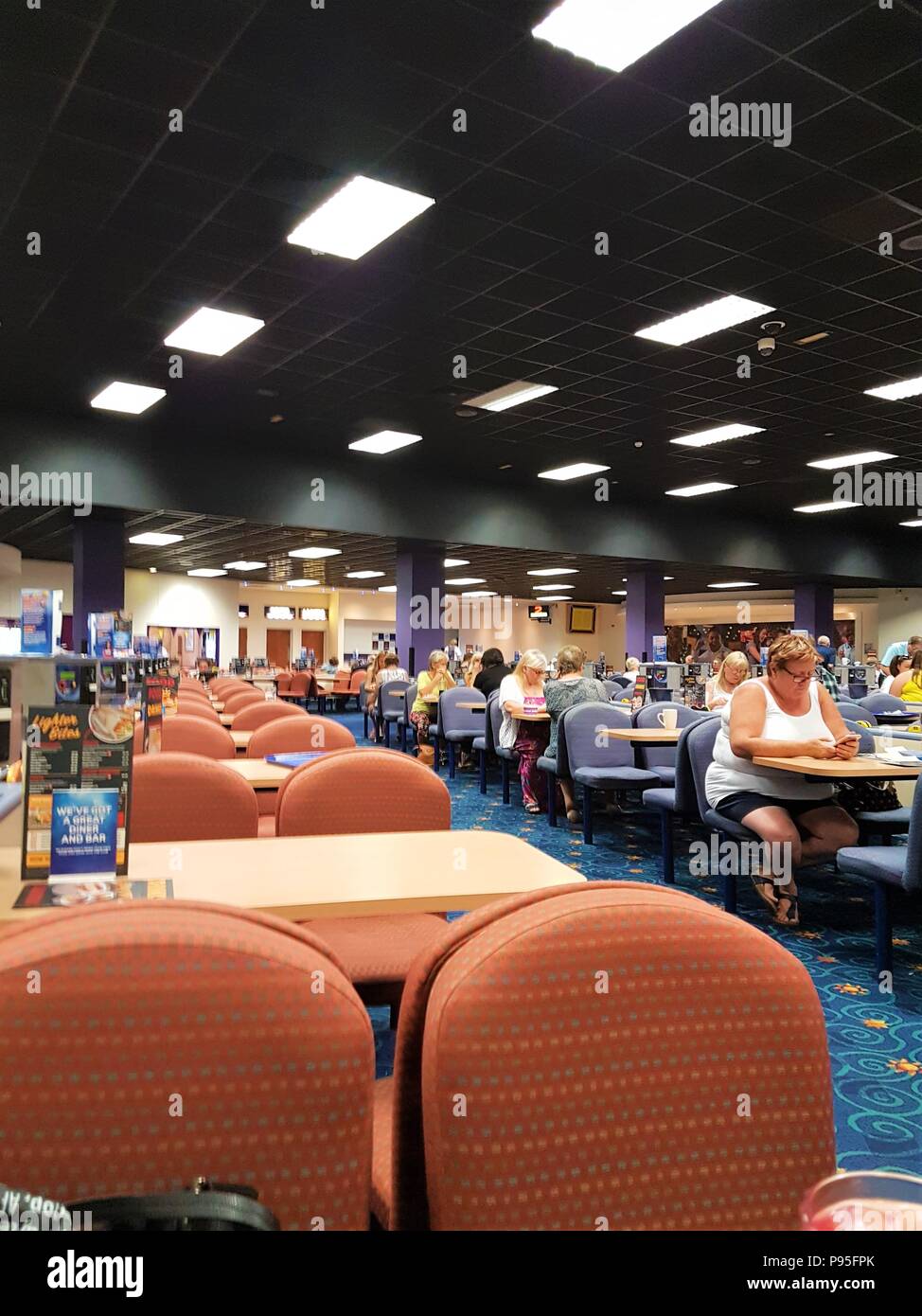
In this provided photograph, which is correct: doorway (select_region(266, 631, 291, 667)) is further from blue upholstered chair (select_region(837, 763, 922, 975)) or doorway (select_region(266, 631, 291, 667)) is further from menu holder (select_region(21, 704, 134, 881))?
menu holder (select_region(21, 704, 134, 881))

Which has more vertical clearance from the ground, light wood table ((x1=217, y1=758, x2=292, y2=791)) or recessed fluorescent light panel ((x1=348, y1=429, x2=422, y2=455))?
recessed fluorescent light panel ((x1=348, y1=429, x2=422, y2=455))

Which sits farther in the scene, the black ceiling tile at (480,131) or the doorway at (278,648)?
the doorway at (278,648)

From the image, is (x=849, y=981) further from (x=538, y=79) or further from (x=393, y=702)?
(x=393, y=702)

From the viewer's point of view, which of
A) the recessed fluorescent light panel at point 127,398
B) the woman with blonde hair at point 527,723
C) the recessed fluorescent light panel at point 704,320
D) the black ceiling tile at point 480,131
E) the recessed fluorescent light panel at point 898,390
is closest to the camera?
the black ceiling tile at point 480,131

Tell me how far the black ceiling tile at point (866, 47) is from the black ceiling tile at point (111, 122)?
291 centimetres

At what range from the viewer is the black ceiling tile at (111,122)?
408cm

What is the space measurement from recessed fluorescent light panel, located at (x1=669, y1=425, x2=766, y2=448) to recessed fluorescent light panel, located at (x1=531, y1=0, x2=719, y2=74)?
20.4ft

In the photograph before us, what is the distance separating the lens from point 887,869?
3221 mm

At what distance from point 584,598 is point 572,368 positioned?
2042cm

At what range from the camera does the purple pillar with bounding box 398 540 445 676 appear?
13.3 meters

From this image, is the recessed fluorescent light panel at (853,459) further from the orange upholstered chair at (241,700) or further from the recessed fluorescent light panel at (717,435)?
the orange upholstered chair at (241,700)

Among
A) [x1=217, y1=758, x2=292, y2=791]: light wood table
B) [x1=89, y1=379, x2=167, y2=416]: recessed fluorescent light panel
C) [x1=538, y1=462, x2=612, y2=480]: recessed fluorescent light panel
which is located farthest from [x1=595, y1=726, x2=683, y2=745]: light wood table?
[x1=538, y1=462, x2=612, y2=480]: recessed fluorescent light panel

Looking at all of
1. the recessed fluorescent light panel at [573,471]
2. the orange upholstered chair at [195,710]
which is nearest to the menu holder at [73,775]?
the orange upholstered chair at [195,710]

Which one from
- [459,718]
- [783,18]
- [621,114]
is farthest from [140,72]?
[459,718]
